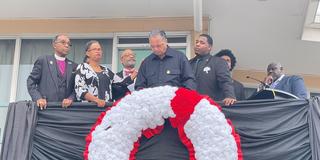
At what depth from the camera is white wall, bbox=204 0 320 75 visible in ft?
26.1

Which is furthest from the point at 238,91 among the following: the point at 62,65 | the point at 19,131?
the point at 19,131

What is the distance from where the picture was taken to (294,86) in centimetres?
626

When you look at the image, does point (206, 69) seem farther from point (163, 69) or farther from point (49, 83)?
point (49, 83)

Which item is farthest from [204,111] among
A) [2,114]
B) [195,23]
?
[2,114]

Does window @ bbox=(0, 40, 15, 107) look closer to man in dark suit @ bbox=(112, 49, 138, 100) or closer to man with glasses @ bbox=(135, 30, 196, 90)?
man in dark suit @ bbox=(112, 49, 138, 100)

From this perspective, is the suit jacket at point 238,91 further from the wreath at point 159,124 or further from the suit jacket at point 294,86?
the wreath at point 159,124

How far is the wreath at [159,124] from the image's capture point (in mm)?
5258

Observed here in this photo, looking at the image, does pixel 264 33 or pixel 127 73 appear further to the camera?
pixel 264 33

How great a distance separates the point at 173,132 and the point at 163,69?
2.04 ft

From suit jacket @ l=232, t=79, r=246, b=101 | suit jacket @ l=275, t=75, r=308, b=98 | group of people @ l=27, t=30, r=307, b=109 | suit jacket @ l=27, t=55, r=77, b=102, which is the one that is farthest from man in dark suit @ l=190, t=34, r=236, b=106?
suit jacket @ l=27, t=55, r=77, b=102

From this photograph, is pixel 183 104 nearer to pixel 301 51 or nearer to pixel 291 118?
pixel 291 118

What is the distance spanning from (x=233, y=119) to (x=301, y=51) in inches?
147

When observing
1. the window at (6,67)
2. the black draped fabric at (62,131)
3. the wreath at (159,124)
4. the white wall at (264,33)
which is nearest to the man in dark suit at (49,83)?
the black draped fabric at (62,131)

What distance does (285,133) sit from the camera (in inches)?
219
